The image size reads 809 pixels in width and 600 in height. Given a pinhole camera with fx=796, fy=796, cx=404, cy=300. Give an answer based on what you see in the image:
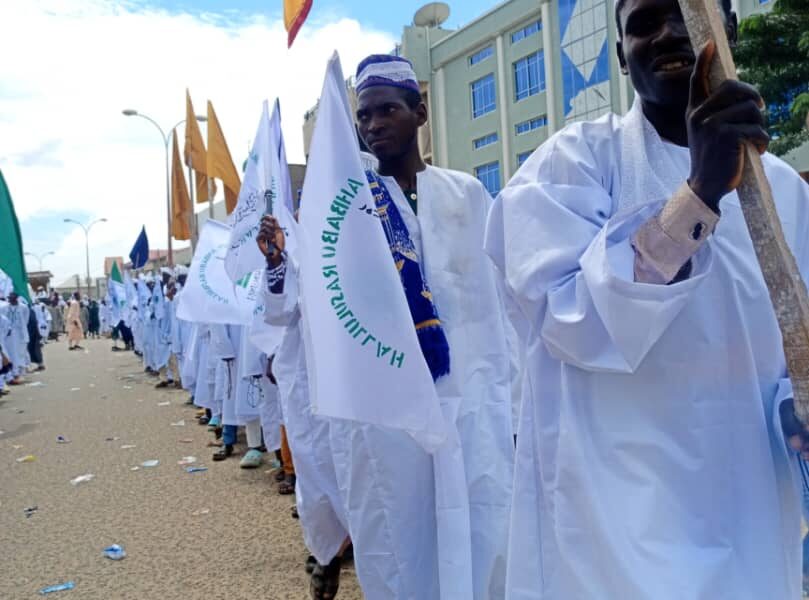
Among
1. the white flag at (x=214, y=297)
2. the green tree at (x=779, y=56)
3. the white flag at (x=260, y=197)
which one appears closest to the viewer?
the white flag at (x=260, y=197)

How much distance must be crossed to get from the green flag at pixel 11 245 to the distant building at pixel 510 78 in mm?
16184

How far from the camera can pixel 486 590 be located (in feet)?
8.60

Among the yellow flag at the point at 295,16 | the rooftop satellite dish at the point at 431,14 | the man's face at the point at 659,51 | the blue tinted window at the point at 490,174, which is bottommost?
the man's face at the point at 659,51

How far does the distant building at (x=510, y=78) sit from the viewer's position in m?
22.5

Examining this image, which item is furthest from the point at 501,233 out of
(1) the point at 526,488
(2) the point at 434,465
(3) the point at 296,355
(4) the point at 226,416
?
(4) the point at 226,416

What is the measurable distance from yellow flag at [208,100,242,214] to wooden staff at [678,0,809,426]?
713 cm

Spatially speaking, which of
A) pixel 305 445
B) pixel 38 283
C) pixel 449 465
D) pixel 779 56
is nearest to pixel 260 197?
pixel 305 445

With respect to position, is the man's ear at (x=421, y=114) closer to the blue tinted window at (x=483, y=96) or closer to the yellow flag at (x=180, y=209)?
the yellow flag at (x=180, y=209)

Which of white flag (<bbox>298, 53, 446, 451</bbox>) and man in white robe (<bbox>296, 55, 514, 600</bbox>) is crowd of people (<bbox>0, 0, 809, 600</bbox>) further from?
man in white robe (<bbox>296, 55, 514, 600</bbox>)

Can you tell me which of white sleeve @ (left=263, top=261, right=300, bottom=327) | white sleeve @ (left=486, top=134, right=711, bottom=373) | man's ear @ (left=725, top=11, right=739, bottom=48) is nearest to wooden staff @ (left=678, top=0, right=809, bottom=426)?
white sleeve @ (left=486, top=134, right=711, bottom=373)

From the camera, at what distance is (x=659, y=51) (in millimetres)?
1542

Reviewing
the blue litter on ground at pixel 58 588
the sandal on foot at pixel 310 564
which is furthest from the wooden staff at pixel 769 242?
the blue litter on ground at pixel 58 588

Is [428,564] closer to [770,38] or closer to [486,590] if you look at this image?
[486,590]

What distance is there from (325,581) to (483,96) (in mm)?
26551
